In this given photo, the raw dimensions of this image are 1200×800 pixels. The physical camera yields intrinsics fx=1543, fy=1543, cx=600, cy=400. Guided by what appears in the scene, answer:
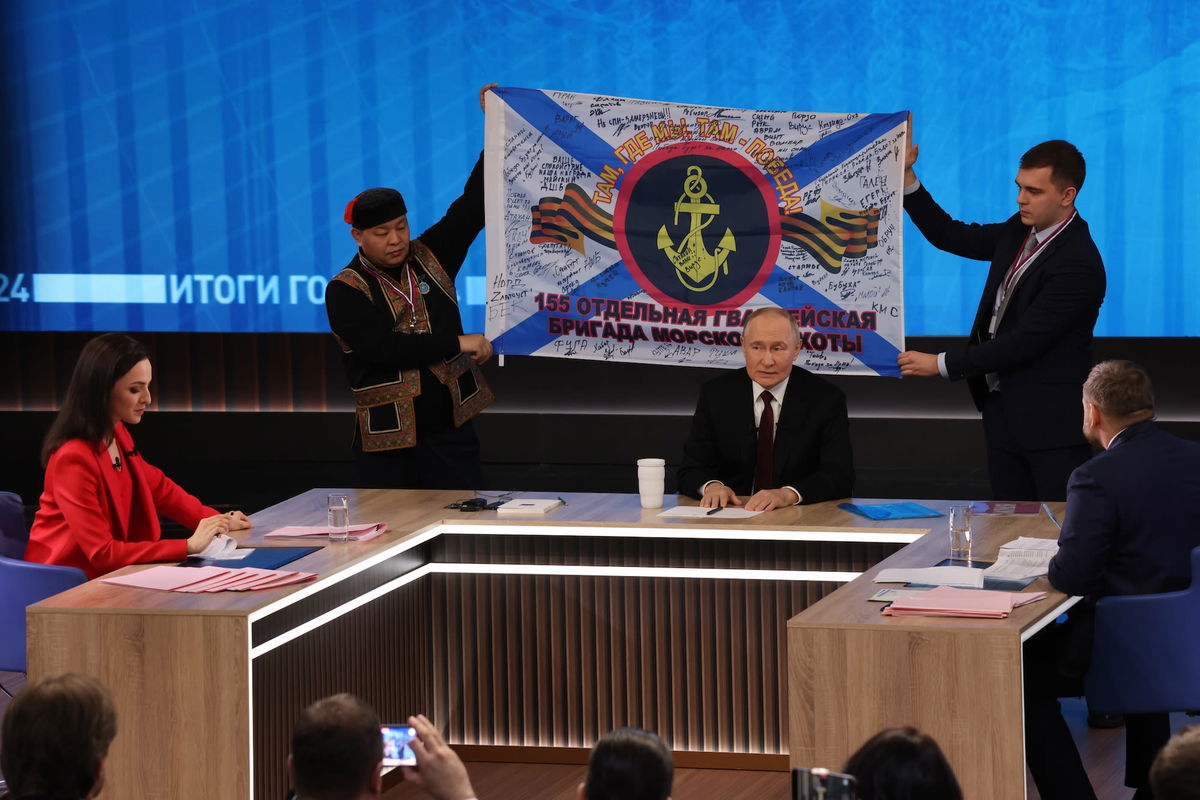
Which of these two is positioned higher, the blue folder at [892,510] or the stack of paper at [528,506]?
the stack of paper at [528,506]

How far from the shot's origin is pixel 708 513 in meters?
4.27

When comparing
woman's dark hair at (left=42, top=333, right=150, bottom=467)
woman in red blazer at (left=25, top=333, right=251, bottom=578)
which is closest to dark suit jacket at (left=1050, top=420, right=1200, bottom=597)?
woman in red blazer at (left=25, top=333, right=251, bottom=578)

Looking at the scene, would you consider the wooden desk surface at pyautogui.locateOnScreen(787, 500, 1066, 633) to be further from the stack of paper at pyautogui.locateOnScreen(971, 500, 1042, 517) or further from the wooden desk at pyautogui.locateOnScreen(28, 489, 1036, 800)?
the wooden desk at pyautogui.locateOnScreen(28, 489, 1036, 800)

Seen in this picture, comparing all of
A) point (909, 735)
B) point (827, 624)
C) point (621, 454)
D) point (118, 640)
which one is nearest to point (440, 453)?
point (118, 640)

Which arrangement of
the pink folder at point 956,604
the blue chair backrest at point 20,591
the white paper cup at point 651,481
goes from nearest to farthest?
the pink folder at point 956,604, the blue chair backrest at point 20,591, the white paper cup at point 651,481

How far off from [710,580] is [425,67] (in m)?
4.22

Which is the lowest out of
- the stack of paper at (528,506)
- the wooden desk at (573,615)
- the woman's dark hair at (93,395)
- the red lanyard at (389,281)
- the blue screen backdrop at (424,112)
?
the wooden desk at (573,615)

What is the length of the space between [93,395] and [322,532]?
2.28 ft

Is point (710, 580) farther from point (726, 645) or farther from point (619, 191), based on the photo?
point (619, 191)

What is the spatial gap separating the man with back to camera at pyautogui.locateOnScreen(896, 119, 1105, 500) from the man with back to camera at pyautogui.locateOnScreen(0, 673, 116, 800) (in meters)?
3.36

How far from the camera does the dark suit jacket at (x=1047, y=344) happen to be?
4699 millimetres

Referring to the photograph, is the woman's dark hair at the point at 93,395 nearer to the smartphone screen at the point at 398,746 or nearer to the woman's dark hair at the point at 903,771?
the smartphone screen at the point at 398,746

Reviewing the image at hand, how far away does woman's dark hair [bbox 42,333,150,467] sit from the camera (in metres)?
3.75

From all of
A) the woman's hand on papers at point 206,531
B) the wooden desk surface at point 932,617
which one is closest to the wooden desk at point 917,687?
the wooden desk surface at point 932,617
